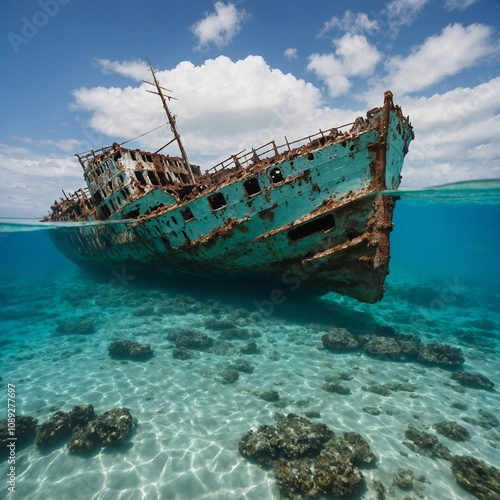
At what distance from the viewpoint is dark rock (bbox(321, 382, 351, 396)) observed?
9.11m

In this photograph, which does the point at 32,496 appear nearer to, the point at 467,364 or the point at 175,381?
the point at 175,381

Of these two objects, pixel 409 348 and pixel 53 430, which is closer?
pixel 53 430

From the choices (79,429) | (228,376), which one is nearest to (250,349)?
(228,376)

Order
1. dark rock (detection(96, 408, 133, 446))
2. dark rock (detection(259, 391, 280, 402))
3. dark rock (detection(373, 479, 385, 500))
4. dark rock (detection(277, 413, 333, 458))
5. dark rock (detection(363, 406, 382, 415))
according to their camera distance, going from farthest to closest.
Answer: dark rock (detection(259, 391, 280, 402))
dark rock (detection(363, 406, 382, 415))
dark rock (detection(96, 408, 133, 446))
dark rock (detection(277, 413, 333, 458))
dark rock (detection(373, 479, 385, 500))

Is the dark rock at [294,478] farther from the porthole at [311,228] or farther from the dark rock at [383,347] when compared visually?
the porthole at [311,228]

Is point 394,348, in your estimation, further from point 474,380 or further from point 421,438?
point 421,438

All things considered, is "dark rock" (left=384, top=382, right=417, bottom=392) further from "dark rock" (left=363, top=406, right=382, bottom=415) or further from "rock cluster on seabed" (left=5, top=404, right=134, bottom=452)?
"rock cluster on seabed" (left=5, top=404, right=134, bottom=452)

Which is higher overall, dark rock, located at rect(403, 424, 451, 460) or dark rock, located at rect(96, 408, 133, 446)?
dark rock, located at rect(96, 408, 133, 446)

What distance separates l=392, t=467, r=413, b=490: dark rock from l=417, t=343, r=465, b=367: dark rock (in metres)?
6.57

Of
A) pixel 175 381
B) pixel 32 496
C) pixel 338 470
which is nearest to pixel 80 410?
pixel 32 496

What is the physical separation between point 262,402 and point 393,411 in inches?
156

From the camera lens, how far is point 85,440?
6.79 metres

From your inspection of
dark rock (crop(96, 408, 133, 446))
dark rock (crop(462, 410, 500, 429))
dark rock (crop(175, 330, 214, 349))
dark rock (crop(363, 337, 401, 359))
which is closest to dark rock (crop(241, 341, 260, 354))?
dark rock (crop(175, 330, 214, 349))

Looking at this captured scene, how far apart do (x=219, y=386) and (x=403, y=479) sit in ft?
18.1
